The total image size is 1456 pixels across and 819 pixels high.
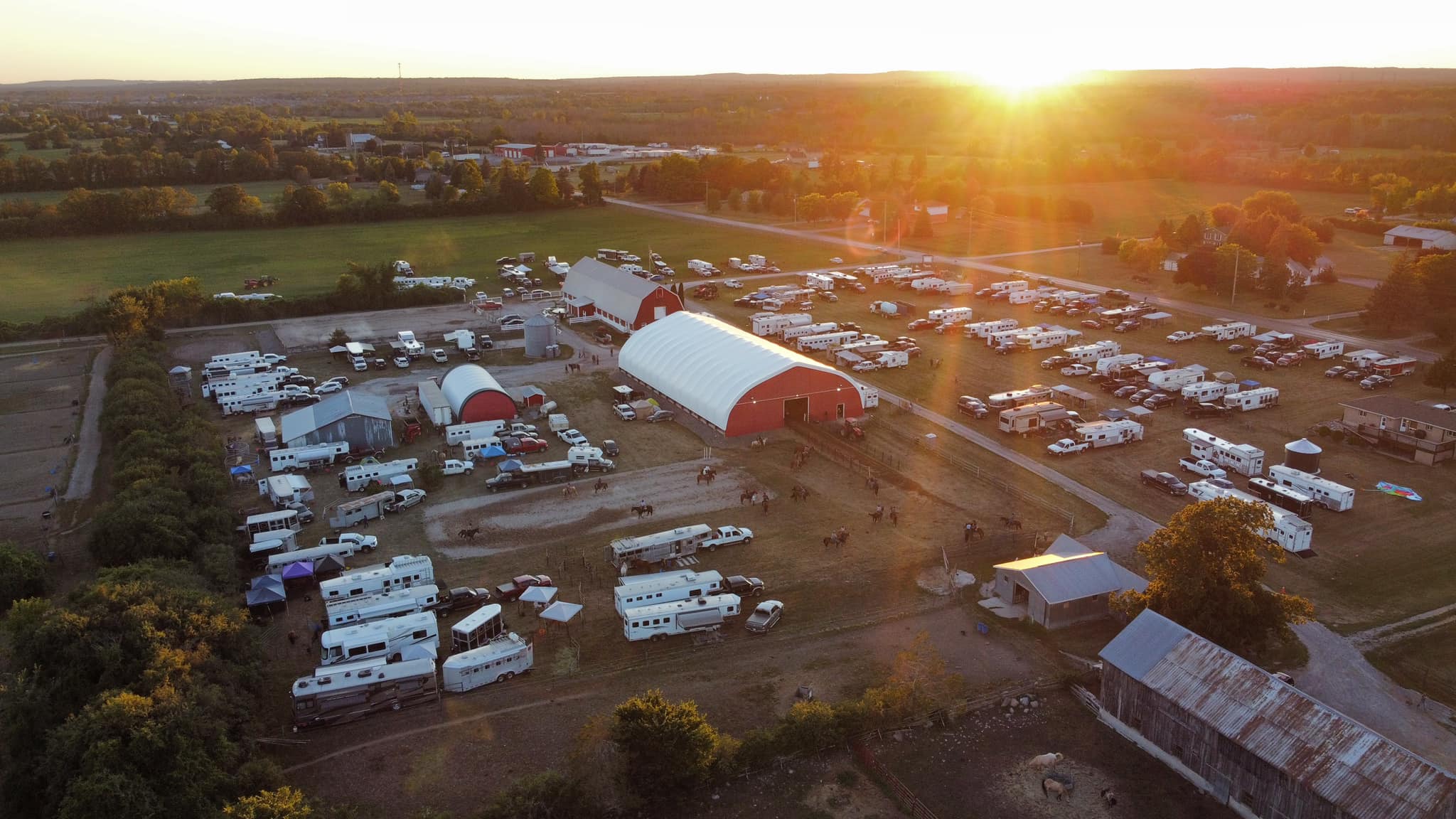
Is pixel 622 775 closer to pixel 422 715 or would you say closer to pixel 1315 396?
pixel 422 715

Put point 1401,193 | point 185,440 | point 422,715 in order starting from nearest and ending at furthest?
point 422,715
point 185,440
point 1401,193

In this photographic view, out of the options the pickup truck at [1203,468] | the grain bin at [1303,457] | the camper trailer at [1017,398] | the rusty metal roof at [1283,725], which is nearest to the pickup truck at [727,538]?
the rusty metal roof at [1283,725]

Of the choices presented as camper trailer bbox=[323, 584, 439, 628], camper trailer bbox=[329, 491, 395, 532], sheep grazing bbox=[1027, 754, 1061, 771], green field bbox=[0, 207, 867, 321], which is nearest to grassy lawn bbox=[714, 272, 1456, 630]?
sheep grazing bbox=[1027, 754, 1061, 771]

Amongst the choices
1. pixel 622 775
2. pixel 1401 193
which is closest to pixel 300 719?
pixel 622 775

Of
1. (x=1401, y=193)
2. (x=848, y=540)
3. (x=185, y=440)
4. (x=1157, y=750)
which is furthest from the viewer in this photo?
(x=1401, y=193)

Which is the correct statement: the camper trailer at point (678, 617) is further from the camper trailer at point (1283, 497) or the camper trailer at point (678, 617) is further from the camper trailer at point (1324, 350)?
the camper trailer at point (1324, 350)

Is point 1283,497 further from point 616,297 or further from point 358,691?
point 616,297

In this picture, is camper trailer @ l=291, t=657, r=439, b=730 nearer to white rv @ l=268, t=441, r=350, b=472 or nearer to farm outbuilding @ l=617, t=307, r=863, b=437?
white rv @ l=268, t=441, r=350, b=472
